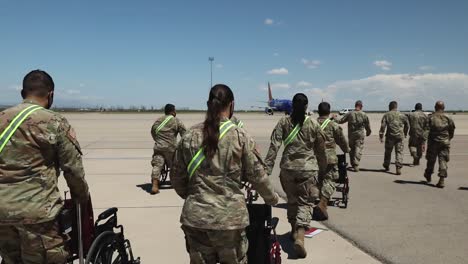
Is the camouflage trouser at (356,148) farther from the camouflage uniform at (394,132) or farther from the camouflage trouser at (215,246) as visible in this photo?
the camouflage trouser at (215,246)

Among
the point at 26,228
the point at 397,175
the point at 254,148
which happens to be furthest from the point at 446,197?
the point at 26,228

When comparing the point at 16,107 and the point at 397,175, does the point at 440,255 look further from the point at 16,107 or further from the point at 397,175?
the point at 397,175

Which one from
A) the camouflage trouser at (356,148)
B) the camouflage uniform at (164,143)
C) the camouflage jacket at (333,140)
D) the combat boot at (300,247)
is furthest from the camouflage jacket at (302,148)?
the camouflage trouser at (356,148)

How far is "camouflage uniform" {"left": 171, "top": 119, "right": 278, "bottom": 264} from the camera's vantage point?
2799 mm

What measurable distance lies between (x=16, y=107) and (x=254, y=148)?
65.7 inches

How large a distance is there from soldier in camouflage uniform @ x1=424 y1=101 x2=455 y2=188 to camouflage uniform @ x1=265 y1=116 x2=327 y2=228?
5.00 m

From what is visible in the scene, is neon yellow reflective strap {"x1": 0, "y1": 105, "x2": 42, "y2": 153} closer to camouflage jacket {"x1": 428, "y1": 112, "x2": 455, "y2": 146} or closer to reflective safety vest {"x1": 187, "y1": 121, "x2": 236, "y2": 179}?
reflective safety vest {"x1": 187, "y1": 121, "x2": 236, "y2": 179}

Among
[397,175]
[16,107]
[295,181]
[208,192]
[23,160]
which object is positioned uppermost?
[16,107]

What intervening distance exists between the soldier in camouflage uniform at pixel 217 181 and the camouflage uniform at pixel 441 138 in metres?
7.42

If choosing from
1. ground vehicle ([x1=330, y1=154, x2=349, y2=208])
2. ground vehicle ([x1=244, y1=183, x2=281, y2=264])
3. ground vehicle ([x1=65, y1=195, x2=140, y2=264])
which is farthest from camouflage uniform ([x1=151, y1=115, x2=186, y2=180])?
ground vehicle ([x1=244, y1=183, x2=281, y2=264])

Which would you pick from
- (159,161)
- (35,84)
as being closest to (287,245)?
(35,84)

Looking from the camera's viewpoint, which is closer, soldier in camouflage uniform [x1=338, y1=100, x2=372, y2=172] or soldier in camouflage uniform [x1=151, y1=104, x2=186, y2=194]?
soldier in camouflage uniform [x1=151, y1=104, x2=186, y2=194]

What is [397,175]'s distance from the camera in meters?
10.7

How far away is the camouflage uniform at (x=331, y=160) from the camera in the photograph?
21.2 ft
